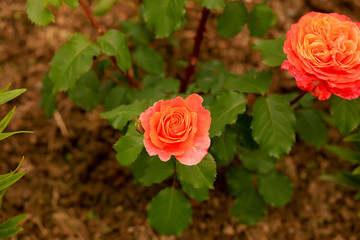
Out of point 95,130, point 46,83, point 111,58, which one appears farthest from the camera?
point 95,130

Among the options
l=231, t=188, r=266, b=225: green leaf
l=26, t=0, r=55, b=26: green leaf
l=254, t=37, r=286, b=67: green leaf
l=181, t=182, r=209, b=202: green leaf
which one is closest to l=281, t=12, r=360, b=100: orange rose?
l=254, t=37, r=286, b=67: green leaf

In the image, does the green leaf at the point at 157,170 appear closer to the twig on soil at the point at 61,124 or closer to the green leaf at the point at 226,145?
the green leaf at the point at 226,145

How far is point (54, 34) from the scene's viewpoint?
2.54m

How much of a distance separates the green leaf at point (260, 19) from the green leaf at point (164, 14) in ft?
1.67

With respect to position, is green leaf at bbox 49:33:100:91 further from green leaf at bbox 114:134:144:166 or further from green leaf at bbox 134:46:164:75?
green leaf at bbox 114:134:144:166

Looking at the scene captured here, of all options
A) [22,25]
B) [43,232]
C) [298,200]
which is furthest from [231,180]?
[22,25]

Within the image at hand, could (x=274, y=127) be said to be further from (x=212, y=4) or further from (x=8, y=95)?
(x=8, y=95)

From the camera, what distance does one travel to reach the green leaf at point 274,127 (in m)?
1.38

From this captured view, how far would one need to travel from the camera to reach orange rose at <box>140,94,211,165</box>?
100 centimetres

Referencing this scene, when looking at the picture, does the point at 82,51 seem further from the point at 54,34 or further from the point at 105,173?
the point at 54,34

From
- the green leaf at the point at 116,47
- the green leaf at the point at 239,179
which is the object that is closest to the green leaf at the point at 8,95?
the green leaf at the point at 116,47

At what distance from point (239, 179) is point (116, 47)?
38.8 inches

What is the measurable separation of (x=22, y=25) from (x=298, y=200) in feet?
7.81

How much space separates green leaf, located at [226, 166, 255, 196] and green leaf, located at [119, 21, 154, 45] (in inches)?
36.3
